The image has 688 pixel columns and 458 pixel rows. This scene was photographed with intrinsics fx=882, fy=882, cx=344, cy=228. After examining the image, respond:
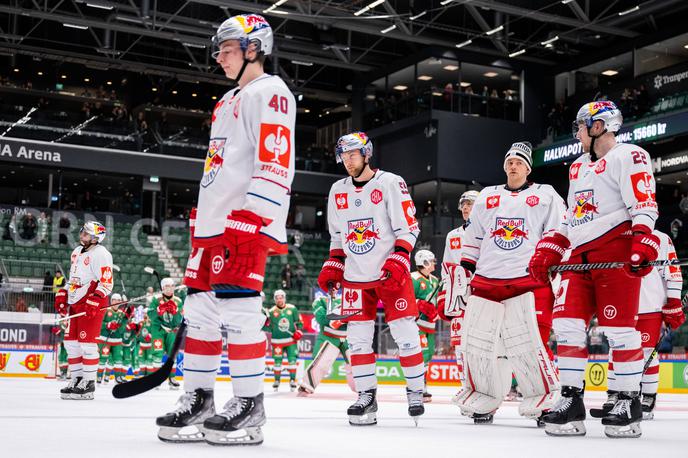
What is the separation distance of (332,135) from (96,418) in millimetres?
30910

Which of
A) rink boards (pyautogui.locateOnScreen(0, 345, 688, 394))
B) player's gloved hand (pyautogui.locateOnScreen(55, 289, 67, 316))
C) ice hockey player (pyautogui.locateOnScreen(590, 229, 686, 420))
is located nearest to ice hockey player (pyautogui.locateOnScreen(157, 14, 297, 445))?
ice hockey player (pyautogui.locateOnScreen(590, 229, 686, 420))

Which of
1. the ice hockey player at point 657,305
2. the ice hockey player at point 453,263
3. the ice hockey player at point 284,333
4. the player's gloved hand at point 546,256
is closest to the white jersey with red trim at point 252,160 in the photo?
the player's gloved hand at point 546,256

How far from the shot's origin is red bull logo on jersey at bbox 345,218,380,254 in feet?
20.0

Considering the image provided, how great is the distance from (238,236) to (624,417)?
2.43m

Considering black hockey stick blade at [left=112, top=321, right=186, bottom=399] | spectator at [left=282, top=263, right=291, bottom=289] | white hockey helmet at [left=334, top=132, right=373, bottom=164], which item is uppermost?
white hockey helmet at [left=334, top=132, right=373, bottom=164]

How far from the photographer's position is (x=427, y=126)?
2636 centimetres

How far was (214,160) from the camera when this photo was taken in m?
4.05

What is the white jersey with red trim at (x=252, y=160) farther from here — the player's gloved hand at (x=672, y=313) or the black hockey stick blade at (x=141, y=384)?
Answer: the player's gloved hand at (x=672, y=313)

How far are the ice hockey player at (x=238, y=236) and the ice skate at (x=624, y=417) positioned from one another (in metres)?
2.02

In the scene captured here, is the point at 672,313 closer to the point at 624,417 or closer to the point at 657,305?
the point at 657,305

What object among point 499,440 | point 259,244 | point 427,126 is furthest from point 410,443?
point 427,126

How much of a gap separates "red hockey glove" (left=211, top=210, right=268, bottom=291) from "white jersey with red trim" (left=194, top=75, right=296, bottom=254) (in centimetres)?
9

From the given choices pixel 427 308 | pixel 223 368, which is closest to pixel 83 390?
pixel 427 308

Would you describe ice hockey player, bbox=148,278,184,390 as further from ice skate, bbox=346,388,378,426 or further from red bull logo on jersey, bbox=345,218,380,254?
ice skate, bbox=346,388,378,426
